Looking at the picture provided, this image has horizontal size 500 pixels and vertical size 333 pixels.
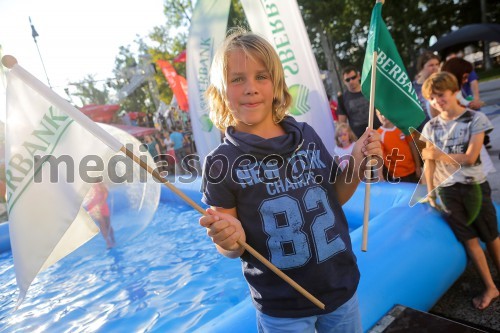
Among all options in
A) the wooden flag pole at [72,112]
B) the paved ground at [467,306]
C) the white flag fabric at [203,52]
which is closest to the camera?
the wooden flag pole at [72,112]

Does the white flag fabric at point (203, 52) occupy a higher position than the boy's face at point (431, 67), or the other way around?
the white flag fabric at point (203, 52)

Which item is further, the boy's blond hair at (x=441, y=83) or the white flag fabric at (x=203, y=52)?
the white flag fabric at (x=203, y=52)

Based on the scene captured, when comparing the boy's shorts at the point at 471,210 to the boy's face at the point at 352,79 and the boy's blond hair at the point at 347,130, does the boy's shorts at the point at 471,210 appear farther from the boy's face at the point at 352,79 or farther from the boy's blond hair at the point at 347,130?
the boy's face at the point at 352,79

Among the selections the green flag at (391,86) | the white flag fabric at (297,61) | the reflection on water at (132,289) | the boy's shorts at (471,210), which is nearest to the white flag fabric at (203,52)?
the white flag fabric at (297,61)

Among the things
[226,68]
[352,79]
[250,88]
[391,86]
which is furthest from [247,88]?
[352,79]

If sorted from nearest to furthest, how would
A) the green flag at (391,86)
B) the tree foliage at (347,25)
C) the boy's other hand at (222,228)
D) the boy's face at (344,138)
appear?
1. the boy's other hand at (222,228)
2. the green flag at (391,86)
3. the boy's face at (344,138)
4. the tree foliage at (347,25)

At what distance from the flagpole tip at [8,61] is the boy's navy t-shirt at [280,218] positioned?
0.77m

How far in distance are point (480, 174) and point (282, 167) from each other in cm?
187

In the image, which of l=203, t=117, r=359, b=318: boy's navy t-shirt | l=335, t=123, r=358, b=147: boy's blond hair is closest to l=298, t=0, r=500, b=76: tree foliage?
l=335, t=123, r=358, b=147: boy's blond hair

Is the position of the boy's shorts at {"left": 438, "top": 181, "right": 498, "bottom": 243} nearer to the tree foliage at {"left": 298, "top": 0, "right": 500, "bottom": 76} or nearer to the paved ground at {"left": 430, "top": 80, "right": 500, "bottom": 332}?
the paved ground at {"left": 430, "top": 80, "right": 500, "bottom": 332}

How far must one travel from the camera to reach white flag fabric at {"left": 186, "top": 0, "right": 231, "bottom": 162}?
543 centimetres

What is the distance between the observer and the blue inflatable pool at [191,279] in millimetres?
2389

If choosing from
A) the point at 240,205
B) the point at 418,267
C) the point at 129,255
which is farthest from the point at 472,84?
the point at 129,255

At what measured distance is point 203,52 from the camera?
18.2ft
